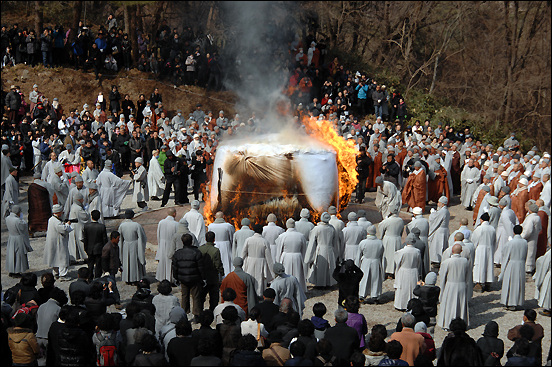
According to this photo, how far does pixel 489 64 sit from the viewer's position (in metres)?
37.7

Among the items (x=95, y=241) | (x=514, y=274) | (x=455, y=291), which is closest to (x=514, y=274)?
(x=514, y=274)

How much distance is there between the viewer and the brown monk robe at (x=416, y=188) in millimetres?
20219

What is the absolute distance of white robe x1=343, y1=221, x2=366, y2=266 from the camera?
14.0 metres

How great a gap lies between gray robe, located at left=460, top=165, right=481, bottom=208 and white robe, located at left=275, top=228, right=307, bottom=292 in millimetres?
8819

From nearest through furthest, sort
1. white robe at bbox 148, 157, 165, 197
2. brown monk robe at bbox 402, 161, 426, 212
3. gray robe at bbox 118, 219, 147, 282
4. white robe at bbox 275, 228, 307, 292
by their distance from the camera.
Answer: white robe at bbox 275, 228, 307, 292 < gray robe at bbox 118, 219, 147, 282 < brown monk robe at bbox 402, 161, 426, 212 < white robe at bbox 148, 157, 165, 197

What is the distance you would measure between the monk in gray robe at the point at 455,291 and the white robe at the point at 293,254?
2.40 metres

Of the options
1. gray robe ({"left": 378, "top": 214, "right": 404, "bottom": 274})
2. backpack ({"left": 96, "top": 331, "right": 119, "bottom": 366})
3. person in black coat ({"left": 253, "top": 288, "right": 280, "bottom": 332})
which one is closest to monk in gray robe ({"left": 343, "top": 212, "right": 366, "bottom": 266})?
gray robe ({"left": 378, "top": 214, "right": 404, "bottom": 274})

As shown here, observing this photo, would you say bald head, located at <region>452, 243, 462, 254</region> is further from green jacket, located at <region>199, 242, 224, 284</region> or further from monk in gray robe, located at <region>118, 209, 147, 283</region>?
monk in gray robe, located at <region>118, 209, 147, 283</region>

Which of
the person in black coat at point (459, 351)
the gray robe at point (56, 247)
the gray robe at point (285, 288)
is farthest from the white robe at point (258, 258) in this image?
the person in black coat at point (459, 351)

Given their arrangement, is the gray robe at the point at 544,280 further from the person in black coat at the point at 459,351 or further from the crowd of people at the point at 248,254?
the person in black coat at the point at 459,351

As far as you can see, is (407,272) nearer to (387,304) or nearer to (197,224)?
(387,304)

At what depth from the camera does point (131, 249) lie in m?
13.5

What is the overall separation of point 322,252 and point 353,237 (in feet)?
2.11

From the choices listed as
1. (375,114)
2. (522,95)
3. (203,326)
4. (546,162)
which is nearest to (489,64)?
(522,95)
